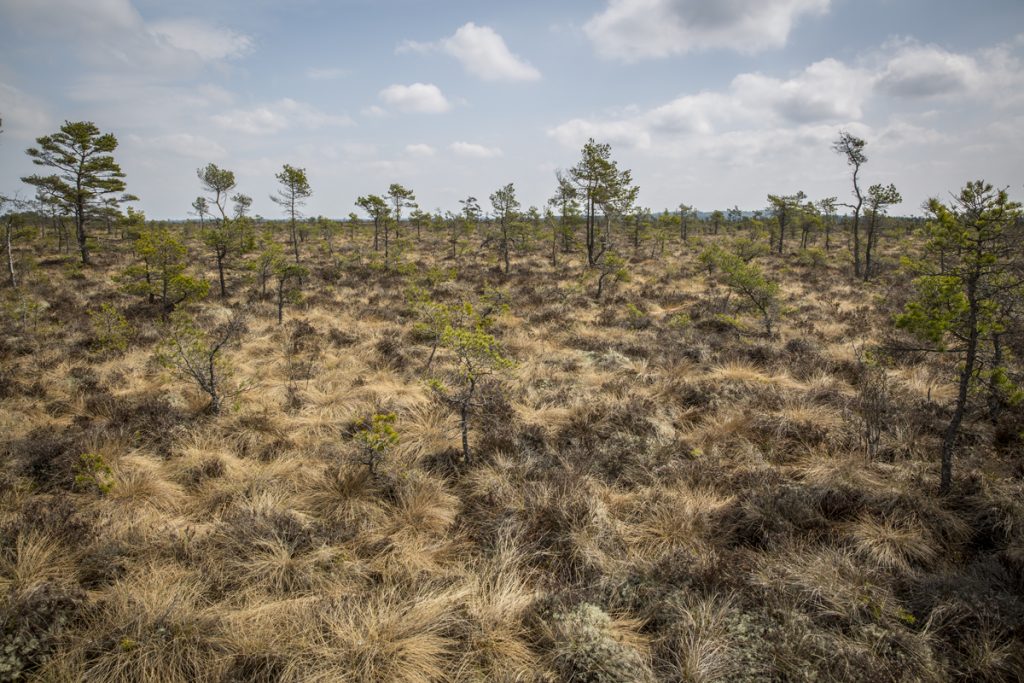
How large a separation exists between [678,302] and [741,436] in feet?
39.4

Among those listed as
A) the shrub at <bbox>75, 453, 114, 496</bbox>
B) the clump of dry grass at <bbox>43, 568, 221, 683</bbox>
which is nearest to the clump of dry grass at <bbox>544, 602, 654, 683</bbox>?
the clump of dry grass at <bbox>43, 568, 221, 683</bbox>

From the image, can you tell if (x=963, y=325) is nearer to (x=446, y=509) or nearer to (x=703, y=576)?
(x=703, y=576)

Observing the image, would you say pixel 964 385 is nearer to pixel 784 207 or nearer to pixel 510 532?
pixel 510 532

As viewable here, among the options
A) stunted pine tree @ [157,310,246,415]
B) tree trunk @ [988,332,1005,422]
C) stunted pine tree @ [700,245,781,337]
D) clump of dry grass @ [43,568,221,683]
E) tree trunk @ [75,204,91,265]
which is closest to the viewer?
clump of dry grass @ [43,568,221,683]

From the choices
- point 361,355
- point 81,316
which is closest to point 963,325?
point 361,355

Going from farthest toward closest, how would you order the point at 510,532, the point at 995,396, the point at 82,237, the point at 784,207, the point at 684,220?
the point at 684,220 < the point at 784,207 < the point at 82,237 < the point at 995,396 < the point at 510,532

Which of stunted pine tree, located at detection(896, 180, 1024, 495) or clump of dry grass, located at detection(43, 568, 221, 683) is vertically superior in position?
stunted pine tree, located at detection(896, 180, 1024, 495)

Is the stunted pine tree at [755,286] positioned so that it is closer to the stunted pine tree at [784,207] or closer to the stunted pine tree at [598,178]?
the stunted pine tree at [598,178]

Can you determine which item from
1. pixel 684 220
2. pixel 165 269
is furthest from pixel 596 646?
pixel 684 220

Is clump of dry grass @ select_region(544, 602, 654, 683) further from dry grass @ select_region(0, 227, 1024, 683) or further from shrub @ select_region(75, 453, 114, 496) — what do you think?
shrub @ select_region(75, 453, 114, 496)

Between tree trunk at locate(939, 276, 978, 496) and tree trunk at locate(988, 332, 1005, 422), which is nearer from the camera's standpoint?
tree trunk at locate(939, 276, 978, 496)

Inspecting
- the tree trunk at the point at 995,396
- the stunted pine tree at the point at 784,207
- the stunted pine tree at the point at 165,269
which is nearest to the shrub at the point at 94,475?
the stunted pine tree at the point at 165,269

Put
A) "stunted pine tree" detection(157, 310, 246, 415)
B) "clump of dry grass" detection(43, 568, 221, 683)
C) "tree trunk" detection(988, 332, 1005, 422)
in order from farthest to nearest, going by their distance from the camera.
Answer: "stunted pine tree" detection(157, 310, 246, 415), "tree trunk" detection(988, 332, 1005, 422), "clump of dry grass" detection(43, 568, 221, 683)

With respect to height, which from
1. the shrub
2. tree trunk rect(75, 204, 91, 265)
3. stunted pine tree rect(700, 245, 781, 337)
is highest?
tree trunk rect(75, 204, 91, 265)
